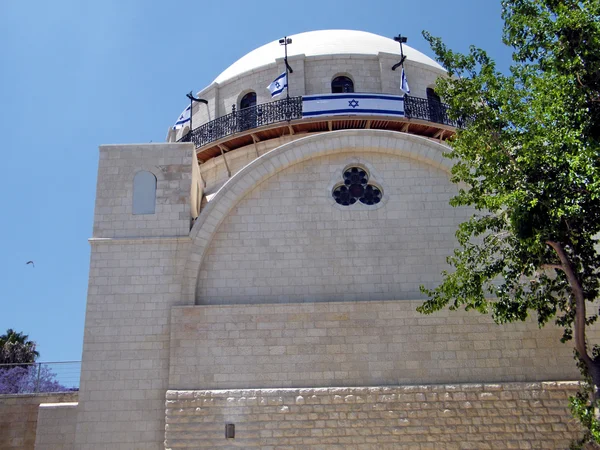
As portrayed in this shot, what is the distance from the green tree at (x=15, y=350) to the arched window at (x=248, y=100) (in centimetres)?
1449

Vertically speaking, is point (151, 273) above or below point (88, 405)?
above

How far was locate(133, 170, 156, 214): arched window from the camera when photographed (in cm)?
1267

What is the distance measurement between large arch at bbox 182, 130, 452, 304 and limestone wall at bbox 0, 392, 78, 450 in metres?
4.67

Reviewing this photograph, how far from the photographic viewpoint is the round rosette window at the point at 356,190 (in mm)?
12906

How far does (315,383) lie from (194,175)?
16.1 feet

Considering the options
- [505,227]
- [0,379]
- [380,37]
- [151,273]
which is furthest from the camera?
[380,37]

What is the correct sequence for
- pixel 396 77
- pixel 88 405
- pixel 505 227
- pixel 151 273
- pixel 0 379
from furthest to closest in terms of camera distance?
1. pixel 396 77
2. pixel 0 379
3. pixel 151 273
4. pixel 88 405
5. pixel 505 227

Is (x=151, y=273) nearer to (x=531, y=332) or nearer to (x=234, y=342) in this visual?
(x=234, y=342)

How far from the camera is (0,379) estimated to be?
13047 millimetres

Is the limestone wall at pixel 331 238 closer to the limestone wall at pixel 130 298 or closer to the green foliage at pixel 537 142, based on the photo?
the limestone wall at pixel 130 298

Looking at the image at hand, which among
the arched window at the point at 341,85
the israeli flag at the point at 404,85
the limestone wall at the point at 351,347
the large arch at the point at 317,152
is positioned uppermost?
the arched window at the point at 341,85

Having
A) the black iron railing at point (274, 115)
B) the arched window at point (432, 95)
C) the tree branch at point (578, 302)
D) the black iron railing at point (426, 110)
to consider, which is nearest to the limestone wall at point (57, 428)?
the black iron railing at point (274, 115)

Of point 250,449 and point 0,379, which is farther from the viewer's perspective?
point 0,379

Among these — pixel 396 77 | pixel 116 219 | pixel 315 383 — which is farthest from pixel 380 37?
pixel 315 383
